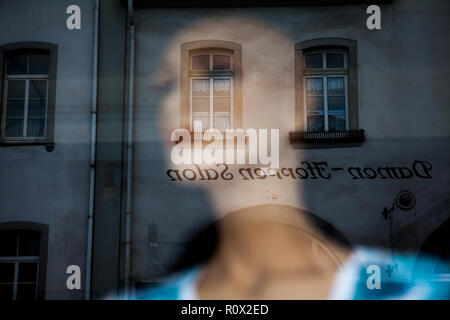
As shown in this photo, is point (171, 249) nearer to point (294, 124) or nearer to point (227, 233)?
point (227, 233)

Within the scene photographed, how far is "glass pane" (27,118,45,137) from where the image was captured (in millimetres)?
8766

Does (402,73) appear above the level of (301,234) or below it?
above

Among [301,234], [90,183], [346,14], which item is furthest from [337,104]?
[90,183]

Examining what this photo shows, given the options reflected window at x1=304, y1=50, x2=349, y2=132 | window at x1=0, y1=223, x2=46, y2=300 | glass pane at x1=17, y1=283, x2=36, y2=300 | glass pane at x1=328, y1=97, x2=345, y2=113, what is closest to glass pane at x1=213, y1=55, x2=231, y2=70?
reflected window at x1=304, y1=50, x2=349, y2=132

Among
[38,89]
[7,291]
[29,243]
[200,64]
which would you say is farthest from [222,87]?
[7,291]

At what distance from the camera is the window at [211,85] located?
8.57 meters

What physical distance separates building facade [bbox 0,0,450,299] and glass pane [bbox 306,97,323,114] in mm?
24

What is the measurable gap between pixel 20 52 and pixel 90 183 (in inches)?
96.7

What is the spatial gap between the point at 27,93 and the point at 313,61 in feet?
14.6

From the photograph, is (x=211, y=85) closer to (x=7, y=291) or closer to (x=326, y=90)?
(x=326, y=90)

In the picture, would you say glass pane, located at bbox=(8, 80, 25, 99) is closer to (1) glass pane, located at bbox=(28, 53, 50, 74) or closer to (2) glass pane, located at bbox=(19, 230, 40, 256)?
(1) glass pane, located at bbox=(28, 53, 50, 74)

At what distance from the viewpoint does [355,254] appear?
26.7 ft
